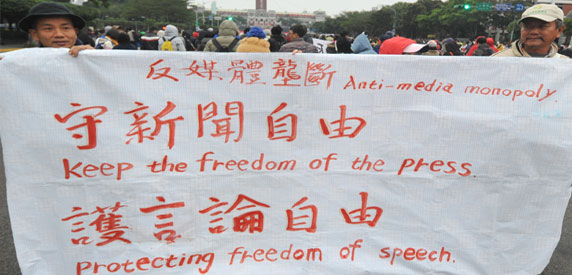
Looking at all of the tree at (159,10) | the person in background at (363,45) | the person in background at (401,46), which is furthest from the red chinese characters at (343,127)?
the tree at (159,10)

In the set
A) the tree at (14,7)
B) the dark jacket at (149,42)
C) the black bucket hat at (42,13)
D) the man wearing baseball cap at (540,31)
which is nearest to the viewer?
the black bucket hat at (42,13)

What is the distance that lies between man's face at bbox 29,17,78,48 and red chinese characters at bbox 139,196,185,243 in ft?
3.90

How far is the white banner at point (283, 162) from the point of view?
6.54 feet

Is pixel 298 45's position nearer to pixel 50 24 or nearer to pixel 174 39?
pixel 50 24

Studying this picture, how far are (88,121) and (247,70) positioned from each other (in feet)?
2.72

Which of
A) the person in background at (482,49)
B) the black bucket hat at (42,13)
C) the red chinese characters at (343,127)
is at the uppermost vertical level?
the black bucket hat at (42,13)

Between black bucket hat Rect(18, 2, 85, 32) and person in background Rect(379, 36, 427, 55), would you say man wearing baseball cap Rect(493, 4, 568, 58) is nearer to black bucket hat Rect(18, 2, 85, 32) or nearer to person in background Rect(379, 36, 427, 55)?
person in background Rect(379, 36, 427, 55)

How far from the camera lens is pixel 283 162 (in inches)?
84.2

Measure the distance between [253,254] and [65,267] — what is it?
96cm

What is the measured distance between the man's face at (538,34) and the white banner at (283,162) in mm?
482

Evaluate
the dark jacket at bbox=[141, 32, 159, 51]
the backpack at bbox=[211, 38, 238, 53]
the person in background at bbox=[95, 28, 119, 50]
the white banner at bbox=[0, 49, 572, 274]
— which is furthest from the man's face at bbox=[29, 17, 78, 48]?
the dark jacket at bbox=[141, 32, 159, 51]

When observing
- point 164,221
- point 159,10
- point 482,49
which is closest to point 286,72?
point 164,221

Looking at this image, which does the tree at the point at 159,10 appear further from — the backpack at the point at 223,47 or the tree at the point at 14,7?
the backpack at the point at 223,47

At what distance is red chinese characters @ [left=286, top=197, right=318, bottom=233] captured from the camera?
2178 millimetres
